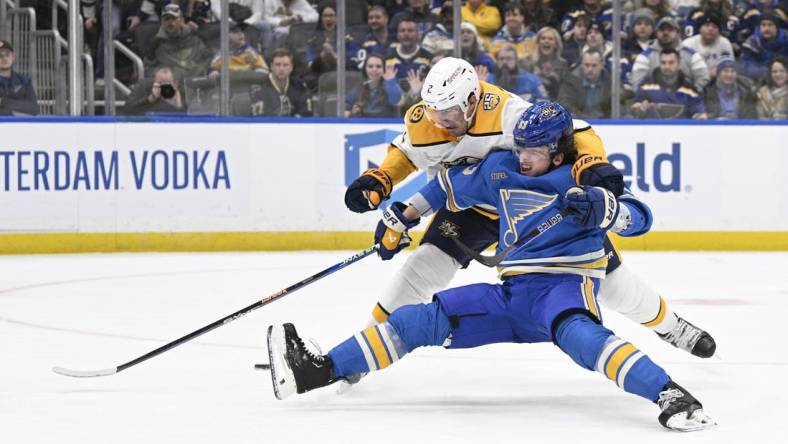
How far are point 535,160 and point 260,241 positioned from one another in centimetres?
522

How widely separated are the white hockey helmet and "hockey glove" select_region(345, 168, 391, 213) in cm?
32

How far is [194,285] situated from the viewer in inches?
264

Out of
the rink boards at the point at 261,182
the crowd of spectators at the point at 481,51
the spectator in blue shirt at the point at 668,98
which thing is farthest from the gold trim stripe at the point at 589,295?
the spectator in blue shirt at the point at 668,98

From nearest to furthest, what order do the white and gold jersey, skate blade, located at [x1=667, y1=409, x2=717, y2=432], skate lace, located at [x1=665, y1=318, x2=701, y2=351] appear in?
skate blade, located at [x1=667, y1=409, x2=717, y2=432]
the white and gold jersey
skate lace, located at [x1=665, y1=318, x2=701, y2=351]

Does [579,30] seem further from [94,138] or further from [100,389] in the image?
[100,389]

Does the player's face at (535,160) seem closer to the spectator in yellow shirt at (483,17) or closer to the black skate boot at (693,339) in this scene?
the black skate boot at (693,339)

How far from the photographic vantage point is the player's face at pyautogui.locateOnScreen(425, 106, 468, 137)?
13.0ft

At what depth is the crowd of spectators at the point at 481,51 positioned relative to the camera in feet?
28.0

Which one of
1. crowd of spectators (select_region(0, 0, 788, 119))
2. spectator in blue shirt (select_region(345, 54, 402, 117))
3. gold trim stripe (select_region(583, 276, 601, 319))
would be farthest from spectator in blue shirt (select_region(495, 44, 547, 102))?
gold trim stripe (select_region(583, 276, 601, 319))

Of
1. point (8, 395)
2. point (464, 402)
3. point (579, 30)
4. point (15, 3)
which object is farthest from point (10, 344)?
point (579, 30)

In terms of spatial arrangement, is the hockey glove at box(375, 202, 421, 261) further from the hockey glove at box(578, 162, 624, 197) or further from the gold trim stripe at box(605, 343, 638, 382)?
the gold trim stripe at box(605, 343, 638, 382)

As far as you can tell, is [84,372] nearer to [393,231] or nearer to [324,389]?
[324,389]

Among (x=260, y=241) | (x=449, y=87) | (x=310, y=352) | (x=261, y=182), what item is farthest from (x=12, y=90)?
(x=310, y=352)

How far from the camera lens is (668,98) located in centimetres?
895
